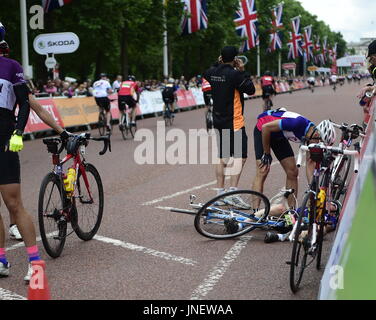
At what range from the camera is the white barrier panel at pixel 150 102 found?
28.4 meters

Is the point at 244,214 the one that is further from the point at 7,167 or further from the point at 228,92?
the point at 7,167

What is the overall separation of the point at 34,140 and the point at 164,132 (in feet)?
14.5

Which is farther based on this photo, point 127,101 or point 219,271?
point 127,101

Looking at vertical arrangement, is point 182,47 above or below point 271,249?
above

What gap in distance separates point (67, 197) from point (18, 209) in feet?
2.99

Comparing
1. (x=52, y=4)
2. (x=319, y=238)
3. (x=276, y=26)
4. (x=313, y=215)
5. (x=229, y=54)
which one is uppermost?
(x=276, y=26)

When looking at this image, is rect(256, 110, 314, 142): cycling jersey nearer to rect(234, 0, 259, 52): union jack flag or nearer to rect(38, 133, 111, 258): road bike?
rect(38, 133, 111, 258): road bike

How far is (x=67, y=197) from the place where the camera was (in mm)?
6133

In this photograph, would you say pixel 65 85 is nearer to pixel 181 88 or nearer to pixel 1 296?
pixel 181 88

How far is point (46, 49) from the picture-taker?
1986 cm

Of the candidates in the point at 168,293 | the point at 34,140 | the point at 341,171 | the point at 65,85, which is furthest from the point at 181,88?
the point at 168,293

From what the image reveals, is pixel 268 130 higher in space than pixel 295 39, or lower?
lower

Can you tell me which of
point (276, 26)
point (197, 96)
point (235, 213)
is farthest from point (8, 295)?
point (276, 26)

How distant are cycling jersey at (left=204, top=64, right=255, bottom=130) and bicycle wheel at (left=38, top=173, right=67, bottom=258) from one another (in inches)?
Result: 102
